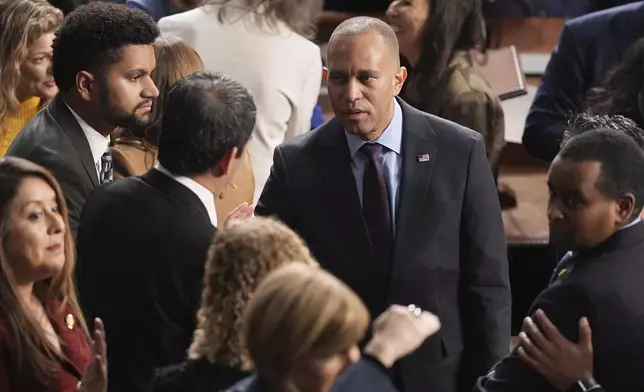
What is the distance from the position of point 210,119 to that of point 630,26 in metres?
2.17

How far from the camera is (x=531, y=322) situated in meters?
2.83

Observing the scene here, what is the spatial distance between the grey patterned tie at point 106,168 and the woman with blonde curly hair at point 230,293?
99 cm

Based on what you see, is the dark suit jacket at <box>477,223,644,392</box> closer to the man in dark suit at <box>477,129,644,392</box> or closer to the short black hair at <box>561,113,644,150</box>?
the man in dark suit at <box>477,129,644,392</box>

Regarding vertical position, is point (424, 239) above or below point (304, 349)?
below

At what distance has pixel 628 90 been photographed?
13.4 ft

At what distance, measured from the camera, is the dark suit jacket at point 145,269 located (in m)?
2.78

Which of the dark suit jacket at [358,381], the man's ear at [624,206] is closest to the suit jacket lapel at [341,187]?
the man's ear at [624,206]

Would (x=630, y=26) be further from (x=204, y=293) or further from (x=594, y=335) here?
(x=204, y=293)

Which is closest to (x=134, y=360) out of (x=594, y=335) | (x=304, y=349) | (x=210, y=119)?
(x=210, y=119)

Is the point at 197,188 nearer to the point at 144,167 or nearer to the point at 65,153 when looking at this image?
the point at 65,153

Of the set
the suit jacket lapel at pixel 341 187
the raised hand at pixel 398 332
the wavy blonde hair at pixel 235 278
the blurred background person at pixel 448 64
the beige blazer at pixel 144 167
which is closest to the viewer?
the raised hand at pixel 398 332

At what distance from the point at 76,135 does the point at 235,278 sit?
1066mm

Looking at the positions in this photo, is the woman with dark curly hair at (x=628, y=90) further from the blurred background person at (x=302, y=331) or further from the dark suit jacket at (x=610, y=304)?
the blurred background person at (x=302, y=331)

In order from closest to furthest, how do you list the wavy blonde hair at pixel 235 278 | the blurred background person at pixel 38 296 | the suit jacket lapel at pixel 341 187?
the wavy blonde hair at pixel 235 278 < the blurred background person at pixel 38 296 < the suit jacket lapel at pixel 341 187
